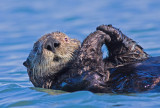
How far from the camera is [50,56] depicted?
5414mm

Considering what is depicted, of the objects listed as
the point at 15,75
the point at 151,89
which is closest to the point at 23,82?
the point at 15,75

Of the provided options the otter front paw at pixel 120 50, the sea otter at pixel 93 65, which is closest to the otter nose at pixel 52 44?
the sea otter at pixel 93 65

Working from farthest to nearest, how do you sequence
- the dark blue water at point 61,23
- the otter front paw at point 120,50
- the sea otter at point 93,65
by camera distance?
the dark blue water at point 61,23
the otter front paw at point 120,50
the sea otter at point 93,65

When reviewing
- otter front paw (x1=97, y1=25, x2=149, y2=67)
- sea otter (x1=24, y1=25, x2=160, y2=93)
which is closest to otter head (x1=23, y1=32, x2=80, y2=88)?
sea otter (x1=24, y1=25, x2=160, y2=93)

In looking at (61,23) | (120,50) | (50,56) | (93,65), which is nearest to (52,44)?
(50,56)

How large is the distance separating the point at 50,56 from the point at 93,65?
66cm

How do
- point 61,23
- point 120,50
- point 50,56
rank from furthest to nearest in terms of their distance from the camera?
point 61,23
point 120,50
point 50,56

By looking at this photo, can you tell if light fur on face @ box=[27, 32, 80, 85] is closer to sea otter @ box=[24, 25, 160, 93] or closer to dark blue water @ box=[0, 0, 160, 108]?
sea otter @ box=[24, 25, 160, 93]

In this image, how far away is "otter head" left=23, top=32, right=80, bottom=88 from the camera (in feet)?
17.7

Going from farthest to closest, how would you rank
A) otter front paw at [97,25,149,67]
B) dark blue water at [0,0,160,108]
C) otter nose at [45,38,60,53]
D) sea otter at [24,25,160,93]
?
dark blue water at [0,0,160,108] < otter front paw at [97,25,149,67] < otter nose at [45,38,60,53] < sea otter at [24,25,160,93]

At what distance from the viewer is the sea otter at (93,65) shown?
5.17 metres

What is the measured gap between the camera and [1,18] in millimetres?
12977

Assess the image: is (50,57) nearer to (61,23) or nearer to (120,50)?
(120,50)

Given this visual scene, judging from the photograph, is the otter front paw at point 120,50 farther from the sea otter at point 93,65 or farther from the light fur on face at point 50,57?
the light fur on face at point 50,57
